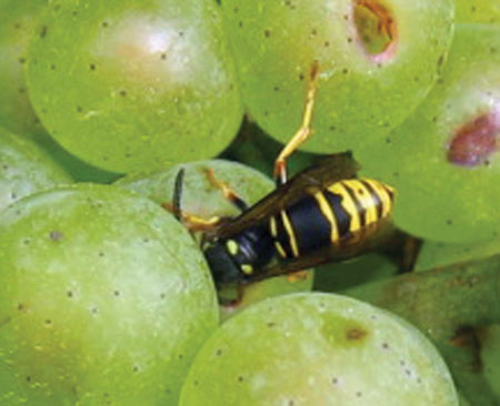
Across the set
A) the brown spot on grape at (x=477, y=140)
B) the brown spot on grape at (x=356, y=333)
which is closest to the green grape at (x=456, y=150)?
the brown spot on grape at (x=477, y=140)

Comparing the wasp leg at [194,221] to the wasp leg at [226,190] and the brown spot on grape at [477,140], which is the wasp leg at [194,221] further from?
the brown spot on grape at [477,140]

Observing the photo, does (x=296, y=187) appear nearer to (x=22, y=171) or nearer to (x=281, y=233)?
(x=281, y=233)

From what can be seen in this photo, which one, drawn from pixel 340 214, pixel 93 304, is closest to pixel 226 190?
pixel 340 214

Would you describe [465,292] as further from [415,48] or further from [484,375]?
[415,48]

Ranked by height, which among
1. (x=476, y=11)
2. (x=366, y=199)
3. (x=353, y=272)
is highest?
(x=476, y=11)

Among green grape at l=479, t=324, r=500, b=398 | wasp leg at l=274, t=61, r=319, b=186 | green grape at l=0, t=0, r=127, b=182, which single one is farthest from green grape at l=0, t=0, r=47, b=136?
green grape at l=479, t=324, r=500, b=398

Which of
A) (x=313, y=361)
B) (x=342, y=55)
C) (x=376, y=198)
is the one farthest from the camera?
(x=376, y=198)

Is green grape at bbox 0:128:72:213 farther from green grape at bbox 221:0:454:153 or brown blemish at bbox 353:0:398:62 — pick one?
brown blemish at bbox 353:0:398:62
